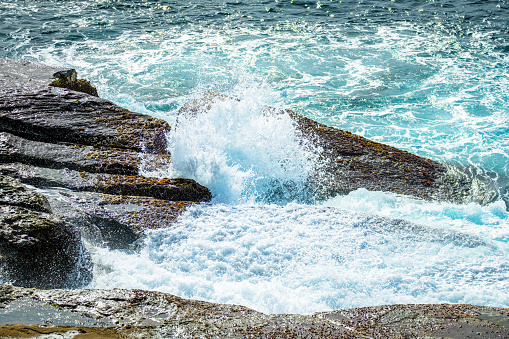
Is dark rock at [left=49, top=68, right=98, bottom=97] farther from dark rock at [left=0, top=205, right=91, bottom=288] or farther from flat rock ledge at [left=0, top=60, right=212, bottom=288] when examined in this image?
dark rock at [left=0, top=205, right=91, bottom=288]

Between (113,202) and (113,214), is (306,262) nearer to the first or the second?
(113,214)

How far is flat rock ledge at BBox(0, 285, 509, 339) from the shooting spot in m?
2.52

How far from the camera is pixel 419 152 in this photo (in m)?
8.44

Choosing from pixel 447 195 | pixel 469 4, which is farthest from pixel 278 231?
pixel 469 4

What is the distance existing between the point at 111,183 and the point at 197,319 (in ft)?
9.30

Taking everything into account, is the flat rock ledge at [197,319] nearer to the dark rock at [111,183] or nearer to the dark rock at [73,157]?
the dark rock at [111,183]

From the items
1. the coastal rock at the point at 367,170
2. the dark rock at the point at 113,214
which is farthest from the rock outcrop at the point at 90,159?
the coastal rock at the point at 367,170

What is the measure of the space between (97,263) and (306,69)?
958 centimetres

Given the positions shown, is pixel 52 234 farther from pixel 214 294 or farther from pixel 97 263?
pixel 214 294

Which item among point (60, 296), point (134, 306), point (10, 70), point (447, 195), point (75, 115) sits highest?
point (10, 70)

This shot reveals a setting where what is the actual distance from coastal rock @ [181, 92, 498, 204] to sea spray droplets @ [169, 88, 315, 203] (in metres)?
0.17

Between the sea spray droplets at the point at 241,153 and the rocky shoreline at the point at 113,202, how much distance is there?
231 mm

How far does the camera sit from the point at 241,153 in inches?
254

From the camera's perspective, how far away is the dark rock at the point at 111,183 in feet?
16.4
